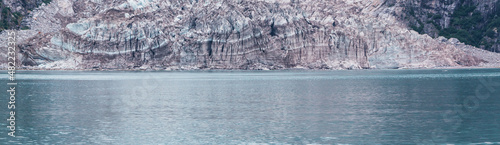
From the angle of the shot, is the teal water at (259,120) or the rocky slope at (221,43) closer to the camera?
the teal water at (259,120)

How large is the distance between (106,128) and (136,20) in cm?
14737

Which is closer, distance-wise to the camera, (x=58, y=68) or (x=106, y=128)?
(x=106, y=128)

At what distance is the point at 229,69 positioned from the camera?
180000 millimetres

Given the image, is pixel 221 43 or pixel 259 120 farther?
pixel 221 43

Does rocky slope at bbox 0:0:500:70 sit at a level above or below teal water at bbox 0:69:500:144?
above

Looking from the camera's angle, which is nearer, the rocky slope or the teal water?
the teal water

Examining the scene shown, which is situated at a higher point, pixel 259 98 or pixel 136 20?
pixel 136 20

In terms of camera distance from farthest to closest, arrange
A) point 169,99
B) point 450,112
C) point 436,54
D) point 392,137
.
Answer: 1. point 436,54
2. point 169,99
3. point 450,112
4. point 392,137

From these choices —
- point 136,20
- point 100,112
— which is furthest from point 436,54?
point 100,112

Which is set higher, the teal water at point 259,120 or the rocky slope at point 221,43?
the rocky slope at point 221,43

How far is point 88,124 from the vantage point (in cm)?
3881

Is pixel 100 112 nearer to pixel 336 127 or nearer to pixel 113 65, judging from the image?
pixel 336 127

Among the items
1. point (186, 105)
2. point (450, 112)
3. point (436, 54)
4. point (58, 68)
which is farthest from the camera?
point (436, 54)

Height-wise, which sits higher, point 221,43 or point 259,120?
point 221,43
